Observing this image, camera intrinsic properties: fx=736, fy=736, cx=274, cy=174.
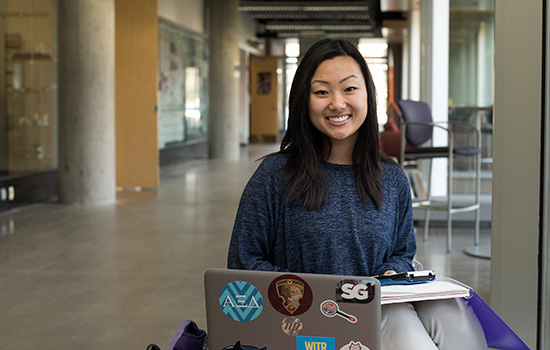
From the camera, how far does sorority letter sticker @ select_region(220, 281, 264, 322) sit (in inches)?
56.4

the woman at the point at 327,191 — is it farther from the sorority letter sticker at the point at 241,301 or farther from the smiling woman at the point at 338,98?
the sorority letter sticker at the point at 241,301

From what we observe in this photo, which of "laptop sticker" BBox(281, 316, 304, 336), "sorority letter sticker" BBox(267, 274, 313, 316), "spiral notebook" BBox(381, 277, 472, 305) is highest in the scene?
"sorority letter sticker" BBox(267, 274, 313, 316)

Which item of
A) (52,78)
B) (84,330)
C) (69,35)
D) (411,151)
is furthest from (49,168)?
(84,330)

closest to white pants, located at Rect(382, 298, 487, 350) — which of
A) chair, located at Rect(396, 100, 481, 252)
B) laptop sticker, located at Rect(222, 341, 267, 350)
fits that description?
laptop sticker, located at Rect(222, 341, 267, 350)

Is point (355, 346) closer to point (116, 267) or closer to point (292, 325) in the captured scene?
point (292, 325)

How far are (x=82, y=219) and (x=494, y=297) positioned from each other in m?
4.84

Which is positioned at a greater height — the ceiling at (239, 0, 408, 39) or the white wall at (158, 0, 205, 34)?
the ceiling at (239, 0, 408, 39)

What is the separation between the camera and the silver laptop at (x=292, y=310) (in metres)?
1.38

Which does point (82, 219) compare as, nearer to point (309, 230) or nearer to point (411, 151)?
point (411, 151)

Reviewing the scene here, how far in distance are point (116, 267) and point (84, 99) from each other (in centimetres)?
336

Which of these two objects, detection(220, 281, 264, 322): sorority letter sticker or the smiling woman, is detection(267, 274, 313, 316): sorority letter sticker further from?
the smiling woman

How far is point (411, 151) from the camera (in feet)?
18.8

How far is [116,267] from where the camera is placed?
485 cm

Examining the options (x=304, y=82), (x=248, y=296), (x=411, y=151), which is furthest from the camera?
(x=411, y=151)
